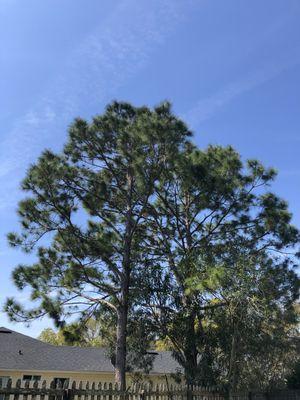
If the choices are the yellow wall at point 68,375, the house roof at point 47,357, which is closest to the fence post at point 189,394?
the yellow wall at point 68,375

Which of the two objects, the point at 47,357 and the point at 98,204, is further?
the point at 47,357

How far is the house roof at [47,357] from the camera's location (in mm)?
23203

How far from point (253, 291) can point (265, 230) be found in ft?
12.8

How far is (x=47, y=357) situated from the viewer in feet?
81.3

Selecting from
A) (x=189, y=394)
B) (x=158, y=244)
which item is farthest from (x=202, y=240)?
(x=189, y=394)

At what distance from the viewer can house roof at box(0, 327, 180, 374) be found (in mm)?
23203

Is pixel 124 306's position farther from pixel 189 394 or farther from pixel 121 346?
pixel 189 394

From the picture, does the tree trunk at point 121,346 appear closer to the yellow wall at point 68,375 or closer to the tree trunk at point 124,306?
the tree trunk at point 124,306

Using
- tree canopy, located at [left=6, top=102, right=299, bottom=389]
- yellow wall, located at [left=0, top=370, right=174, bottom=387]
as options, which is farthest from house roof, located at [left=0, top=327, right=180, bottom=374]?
tree canopy, located at [left=6, top=102, right=299, bottom=389]

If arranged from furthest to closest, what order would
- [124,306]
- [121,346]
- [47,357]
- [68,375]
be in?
[47,357]
[68,375]
[124,306]
[121,346]

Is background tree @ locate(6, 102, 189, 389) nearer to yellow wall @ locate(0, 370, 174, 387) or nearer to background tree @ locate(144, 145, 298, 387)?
background tree @ locate(144, 145, 298, 387)

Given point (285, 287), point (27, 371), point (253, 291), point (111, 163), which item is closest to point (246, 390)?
point (285, 287)

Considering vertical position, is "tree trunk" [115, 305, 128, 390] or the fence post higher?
"tree trunk" [115, 305, 128, 390]

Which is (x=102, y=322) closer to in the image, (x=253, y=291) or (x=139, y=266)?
(x=139, y=266)
